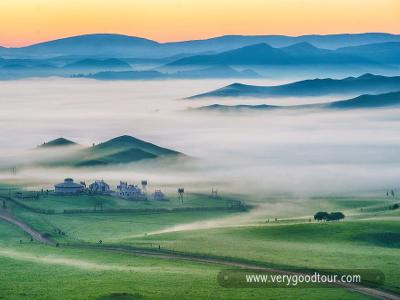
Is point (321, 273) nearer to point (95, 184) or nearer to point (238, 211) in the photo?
point (238, 211)

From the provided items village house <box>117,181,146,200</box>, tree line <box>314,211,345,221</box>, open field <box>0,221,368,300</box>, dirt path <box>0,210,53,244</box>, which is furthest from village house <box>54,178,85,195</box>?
open field <box>0,221,368,300</box>

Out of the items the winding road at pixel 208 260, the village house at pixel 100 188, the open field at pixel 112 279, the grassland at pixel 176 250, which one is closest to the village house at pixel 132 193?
the village house at pixel 100 188

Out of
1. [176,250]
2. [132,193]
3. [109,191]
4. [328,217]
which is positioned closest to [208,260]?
[176,250]

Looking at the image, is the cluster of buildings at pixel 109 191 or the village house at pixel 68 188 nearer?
the cluster of buildings at pixel 109 191

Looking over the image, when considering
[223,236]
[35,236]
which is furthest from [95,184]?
[223,236]

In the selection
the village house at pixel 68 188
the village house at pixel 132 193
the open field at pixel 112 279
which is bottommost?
the open field at pixel 112 279

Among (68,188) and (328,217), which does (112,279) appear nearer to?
(328,217)

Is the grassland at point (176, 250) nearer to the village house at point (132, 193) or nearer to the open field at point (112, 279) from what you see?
the open field at point (112, 279)

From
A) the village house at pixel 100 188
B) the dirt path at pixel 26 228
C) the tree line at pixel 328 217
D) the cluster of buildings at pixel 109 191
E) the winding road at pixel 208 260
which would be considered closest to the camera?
the winding road at pixel 208 260
